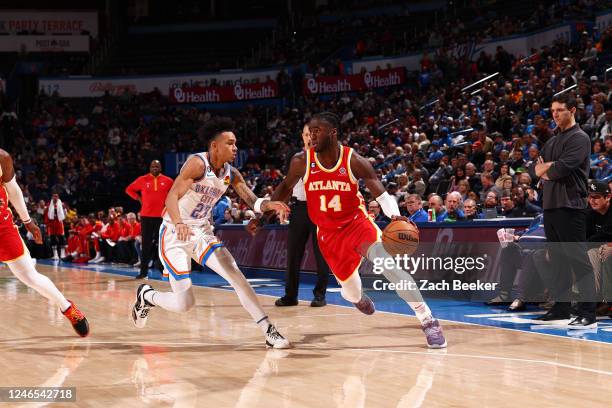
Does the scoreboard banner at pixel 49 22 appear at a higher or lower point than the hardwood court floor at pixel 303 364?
higher

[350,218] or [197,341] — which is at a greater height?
[350,218]

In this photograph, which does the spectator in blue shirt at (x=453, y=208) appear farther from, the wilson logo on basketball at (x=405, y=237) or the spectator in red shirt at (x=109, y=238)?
the spectator in red shirt at (x=109, y=238)

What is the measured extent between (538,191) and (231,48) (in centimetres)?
2883

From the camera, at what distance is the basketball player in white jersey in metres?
7.09

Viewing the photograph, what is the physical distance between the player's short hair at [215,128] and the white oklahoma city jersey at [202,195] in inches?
6.4

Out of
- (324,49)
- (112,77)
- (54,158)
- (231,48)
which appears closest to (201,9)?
(231,48)

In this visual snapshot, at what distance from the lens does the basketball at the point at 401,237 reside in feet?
22.7

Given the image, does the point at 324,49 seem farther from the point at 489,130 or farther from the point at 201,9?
the point at 489,130

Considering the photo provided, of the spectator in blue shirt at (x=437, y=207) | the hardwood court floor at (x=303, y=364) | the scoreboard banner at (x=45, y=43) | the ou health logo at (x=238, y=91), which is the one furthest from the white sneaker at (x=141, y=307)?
the scoreboard banner at (x=45, y=43)

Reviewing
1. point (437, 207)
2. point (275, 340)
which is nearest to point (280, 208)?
point (275, 340)

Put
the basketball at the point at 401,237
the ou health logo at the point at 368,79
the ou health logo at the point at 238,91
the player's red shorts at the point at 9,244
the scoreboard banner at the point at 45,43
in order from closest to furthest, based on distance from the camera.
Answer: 1. the basketball at the point at 401,237
2. the player's red shorts at the point at 9,244
3. the ou health logo at the point at 368,79
4. the ou health logo at the point at 238,91
5. the scoreboard banner at the point at 45,43

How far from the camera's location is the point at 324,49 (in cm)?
3419

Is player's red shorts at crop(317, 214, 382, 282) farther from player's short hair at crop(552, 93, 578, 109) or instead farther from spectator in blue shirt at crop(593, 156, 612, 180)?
spectator in blue shirt at crop(593, 156, 612, 180)

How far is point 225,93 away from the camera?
3391 cm
